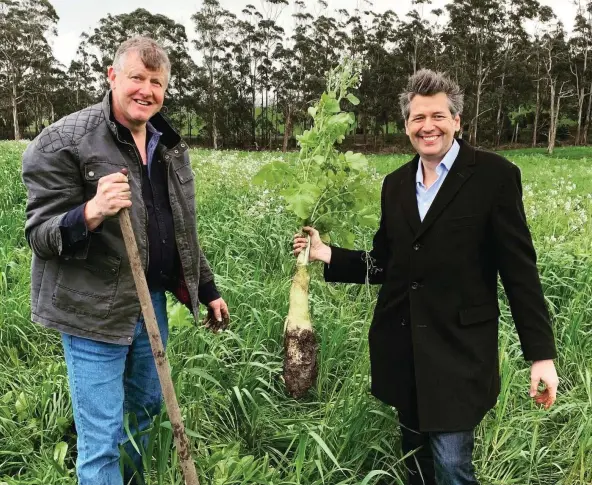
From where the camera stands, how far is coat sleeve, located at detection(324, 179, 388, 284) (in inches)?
102

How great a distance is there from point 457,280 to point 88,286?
4.77 feet

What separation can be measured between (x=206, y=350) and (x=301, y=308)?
79cm

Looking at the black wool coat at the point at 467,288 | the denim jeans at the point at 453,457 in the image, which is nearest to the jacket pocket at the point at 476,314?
the black wool coat at the point at 467,288

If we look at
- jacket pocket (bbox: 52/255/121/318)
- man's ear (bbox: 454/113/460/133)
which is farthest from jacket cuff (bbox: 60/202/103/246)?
man's ear (bbox: 454/113/460/133)

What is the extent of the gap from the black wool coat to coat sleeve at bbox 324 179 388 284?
35 centimetres

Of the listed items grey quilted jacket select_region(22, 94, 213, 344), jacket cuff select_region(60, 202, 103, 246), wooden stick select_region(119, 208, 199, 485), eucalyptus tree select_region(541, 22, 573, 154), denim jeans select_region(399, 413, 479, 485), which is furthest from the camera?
eucalyptus tree select_region(541, 22, 573, 154)

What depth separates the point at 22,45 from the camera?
45.0 meters

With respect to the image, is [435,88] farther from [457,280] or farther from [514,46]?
[514,46]

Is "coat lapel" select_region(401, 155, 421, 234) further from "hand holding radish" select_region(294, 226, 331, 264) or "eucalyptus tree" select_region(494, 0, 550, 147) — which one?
"eucalyptus tree" select_region(494, 0, 550, 147)

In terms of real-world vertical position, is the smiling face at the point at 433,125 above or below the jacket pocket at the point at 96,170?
above

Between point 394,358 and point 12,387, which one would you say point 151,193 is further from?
point 12,387

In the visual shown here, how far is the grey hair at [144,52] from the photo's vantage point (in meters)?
2.04

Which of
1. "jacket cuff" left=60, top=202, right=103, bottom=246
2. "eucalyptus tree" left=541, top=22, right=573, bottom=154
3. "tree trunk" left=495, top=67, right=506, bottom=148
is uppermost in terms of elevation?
"eucalyptus tree" left=541, top=22, right=573, bottom=154

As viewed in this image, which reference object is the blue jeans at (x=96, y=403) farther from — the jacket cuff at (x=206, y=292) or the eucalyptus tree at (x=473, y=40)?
the eucalyptus tree at (x=473, y=40)
